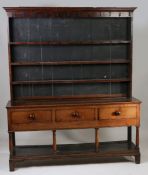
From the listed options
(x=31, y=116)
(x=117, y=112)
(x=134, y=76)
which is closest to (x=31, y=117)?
(x=31, y=116)

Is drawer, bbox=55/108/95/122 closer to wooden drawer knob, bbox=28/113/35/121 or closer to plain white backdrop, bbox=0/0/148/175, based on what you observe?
wooden drawer knob, bbox=28/113/35/121

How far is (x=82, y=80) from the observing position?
3.12m

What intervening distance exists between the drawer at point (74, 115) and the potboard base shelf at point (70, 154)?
0.37 metres

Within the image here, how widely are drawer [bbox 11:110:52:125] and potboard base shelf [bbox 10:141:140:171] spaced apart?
1.22ft

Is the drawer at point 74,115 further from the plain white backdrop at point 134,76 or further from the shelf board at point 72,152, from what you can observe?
the plain white backdrop at point 134,76

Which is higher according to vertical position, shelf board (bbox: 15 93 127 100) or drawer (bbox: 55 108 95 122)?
shelf board (bbox: 15 93 127 100)

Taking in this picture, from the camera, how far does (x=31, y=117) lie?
2.94m

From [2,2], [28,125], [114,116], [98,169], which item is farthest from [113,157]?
[2,2]

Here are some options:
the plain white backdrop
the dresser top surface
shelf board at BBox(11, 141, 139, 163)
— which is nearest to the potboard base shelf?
shelf board at BBox(11, 141, 139, 163)

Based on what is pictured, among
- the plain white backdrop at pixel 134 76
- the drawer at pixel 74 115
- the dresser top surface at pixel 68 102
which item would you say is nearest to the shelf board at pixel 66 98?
the dresser top surface at pixel 68 102

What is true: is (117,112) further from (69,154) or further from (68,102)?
(69,154)

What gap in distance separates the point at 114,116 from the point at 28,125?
2.89ft

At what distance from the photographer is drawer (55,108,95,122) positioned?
298cm

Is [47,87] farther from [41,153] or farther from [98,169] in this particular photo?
[98,169]
